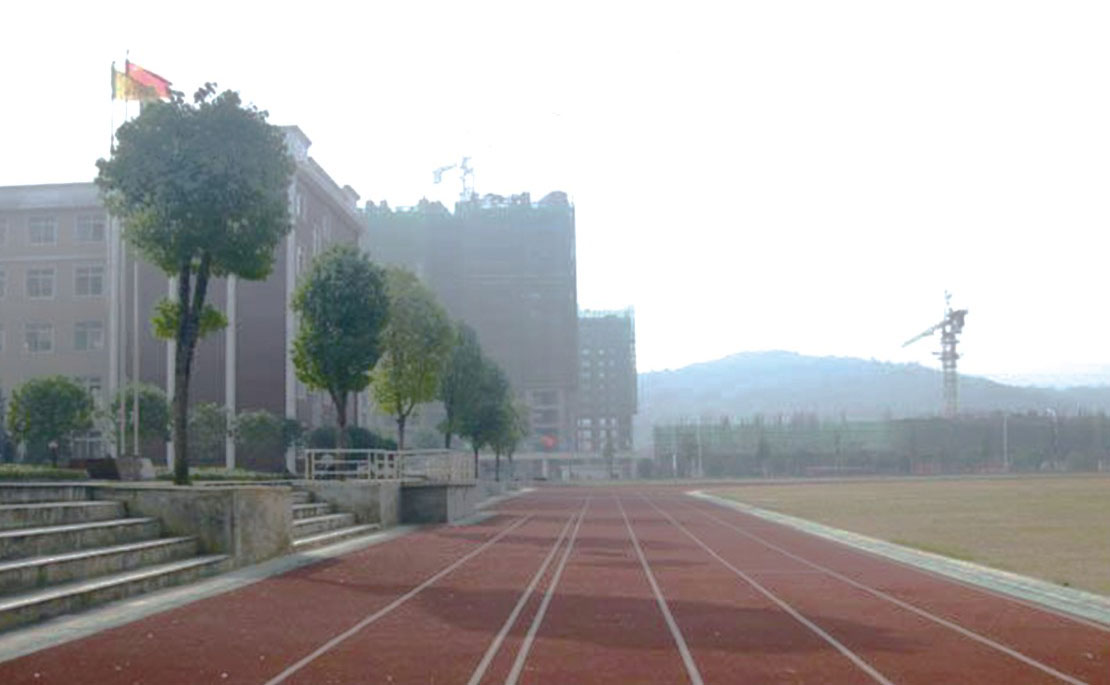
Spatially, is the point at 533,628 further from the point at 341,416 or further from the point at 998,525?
the point at 341,416

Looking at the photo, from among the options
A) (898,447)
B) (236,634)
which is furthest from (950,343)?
(236,634)

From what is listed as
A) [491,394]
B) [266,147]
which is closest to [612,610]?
[266,147]

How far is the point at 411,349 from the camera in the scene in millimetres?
45188

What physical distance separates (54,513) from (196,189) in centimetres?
791

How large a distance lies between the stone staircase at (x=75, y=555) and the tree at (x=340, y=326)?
18.9m

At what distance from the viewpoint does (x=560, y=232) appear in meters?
157

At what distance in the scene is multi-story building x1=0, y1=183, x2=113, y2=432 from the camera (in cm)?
5662

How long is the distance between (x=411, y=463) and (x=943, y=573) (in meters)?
23.2

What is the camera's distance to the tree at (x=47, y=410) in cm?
4319

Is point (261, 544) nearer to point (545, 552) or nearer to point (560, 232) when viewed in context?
point (545, 552)

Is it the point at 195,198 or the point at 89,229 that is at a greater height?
the point at 89,229

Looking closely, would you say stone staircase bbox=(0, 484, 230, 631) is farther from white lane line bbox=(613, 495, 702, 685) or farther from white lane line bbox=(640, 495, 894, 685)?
white lane line bbox=(640, 495, 894, 685)

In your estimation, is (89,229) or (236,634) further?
(89,229)

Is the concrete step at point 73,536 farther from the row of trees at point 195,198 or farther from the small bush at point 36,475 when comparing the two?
the small bush at point 36,475
